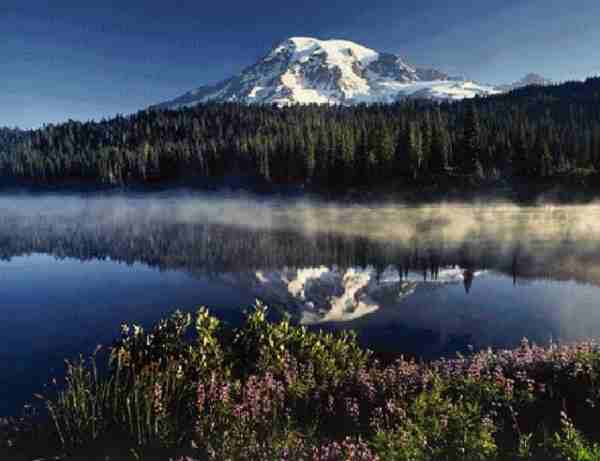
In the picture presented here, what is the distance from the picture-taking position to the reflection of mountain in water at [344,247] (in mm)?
34688

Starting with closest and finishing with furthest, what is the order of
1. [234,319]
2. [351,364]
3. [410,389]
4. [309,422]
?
[309,422] → [410,389] → [351,364] → [234,319]

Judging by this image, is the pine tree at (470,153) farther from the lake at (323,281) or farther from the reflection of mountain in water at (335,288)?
the reflection of mountain in water at (335,288)

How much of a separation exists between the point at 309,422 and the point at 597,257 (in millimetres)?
41299

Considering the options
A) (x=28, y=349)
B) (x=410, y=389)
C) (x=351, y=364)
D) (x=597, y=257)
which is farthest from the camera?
(x=597, y=257)

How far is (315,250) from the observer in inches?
2064

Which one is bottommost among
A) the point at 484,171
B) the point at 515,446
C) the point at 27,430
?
the point at 27,430

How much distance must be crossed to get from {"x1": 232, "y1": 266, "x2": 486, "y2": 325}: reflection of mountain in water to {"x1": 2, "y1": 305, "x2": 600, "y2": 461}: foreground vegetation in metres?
12.4

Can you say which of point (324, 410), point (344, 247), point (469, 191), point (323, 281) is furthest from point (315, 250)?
point (469, 191)

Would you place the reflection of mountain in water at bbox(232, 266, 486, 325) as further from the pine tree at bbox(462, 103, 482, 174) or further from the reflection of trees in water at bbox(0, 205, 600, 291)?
the pine tree at bbox(462, 103, 482, 174)

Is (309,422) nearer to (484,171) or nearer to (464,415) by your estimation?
(464,415)

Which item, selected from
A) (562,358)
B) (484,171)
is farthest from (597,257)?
(484,171)

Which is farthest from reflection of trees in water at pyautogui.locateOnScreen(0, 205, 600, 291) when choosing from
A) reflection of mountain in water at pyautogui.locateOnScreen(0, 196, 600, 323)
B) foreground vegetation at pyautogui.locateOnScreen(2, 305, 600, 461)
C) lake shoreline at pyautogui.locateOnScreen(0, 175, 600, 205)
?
lake shoreline at pyautogui.locateOnScreen(0, 175, 600, 205)

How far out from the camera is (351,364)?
15.1m

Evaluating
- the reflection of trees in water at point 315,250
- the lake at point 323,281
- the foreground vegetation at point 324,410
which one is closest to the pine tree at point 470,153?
the lake at point 323,281
